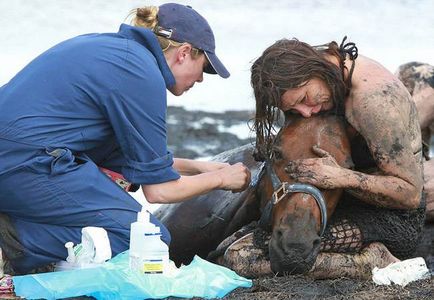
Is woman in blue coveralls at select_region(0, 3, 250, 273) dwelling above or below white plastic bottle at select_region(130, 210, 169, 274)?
above

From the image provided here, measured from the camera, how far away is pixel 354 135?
20.8 ft

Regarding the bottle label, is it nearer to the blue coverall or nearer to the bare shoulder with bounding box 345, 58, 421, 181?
the blue coverall

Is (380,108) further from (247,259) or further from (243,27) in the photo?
(243,27)

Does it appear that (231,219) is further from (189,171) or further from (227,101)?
(227,101)

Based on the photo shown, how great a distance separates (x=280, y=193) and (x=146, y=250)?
0.92 m

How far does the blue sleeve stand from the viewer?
570 centimetres

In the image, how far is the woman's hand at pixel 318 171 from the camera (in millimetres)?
5969

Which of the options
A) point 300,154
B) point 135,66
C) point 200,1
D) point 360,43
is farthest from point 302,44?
point 200,1

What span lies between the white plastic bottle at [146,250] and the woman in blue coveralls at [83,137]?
0.36 m

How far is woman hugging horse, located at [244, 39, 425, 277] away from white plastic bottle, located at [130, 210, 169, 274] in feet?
3.03

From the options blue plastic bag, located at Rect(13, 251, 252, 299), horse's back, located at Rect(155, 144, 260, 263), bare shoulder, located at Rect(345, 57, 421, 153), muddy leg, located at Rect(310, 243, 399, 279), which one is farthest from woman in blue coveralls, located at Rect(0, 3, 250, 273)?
horse's back, located at Rect(155, 144, 260, 263)

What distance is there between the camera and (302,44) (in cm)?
625

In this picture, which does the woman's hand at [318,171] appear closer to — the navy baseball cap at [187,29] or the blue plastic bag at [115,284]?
the navy baseball cap at [187,29]

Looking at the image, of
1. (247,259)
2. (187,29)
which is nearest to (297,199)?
(247,259)
